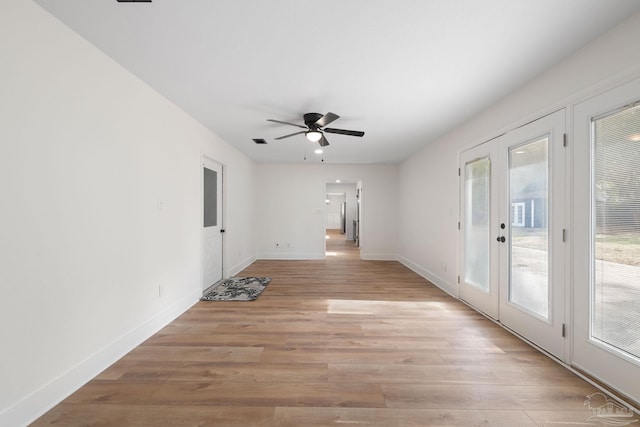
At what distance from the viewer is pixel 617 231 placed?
1.79 meters

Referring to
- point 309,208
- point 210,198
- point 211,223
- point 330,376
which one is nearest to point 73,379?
point 330,376

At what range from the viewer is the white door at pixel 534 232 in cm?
219

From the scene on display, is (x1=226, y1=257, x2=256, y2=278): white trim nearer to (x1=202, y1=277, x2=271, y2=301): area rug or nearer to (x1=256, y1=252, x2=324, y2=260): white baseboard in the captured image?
(x1=202, y1=277, x2=271, y2=301): area rug

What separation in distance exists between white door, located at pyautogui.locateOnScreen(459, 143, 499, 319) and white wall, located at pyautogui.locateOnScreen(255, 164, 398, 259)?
3261 mm

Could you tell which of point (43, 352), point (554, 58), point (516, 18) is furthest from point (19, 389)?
point (554, 58)

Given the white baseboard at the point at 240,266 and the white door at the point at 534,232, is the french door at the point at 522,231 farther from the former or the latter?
the white baseboard at the point at 240,266

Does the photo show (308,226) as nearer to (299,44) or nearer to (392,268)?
(392,268)

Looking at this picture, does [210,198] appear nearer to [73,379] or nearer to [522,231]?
[73,379]

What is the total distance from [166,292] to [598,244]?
156 inches

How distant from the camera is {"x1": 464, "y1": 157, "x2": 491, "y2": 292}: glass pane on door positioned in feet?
10.6

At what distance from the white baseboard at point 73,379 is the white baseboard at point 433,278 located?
3.89m

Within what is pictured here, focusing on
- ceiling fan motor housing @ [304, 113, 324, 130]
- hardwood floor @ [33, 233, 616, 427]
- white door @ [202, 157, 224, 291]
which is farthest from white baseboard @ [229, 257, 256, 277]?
ceiling fan motor housing @ [304, 113, 324, 130]

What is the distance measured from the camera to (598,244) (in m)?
1.90

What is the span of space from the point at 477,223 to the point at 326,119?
2.38 meters
